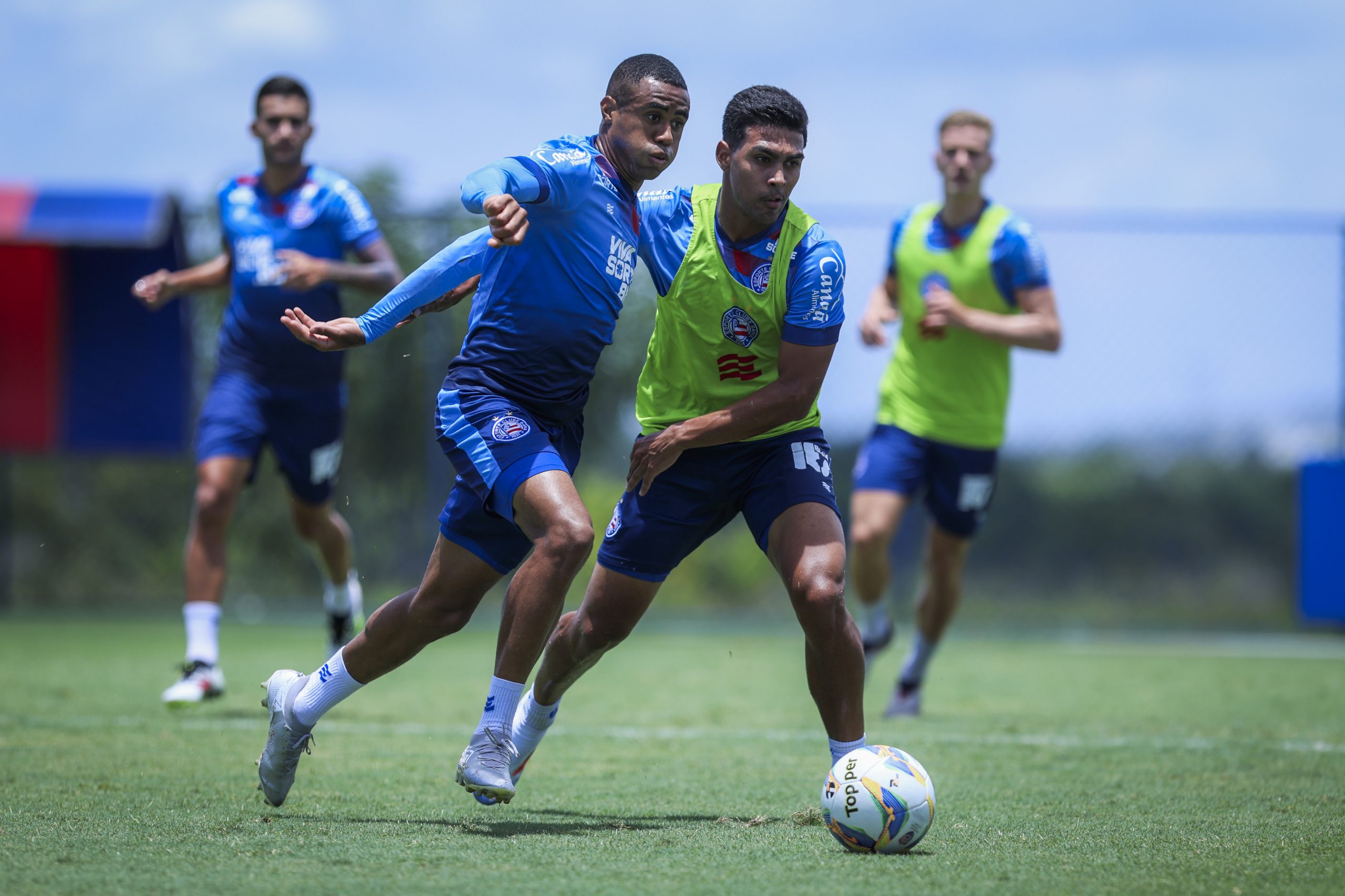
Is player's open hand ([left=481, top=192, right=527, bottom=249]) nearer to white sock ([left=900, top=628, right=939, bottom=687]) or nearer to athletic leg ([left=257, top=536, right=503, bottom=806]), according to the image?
athletic leg ([left=257, top=536, right=503, bottom=806])

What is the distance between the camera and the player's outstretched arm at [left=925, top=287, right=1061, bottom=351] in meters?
6.67

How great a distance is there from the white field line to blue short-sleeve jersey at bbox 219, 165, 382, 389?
5.80 ft

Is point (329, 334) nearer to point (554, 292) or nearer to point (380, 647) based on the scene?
point (554, 292)

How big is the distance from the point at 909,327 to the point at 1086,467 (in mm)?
5349

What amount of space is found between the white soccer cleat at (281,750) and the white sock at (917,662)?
3364mm

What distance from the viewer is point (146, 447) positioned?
11.7 meters

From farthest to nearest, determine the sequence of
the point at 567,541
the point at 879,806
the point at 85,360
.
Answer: the point at 85,360, the point at 567,541, the point at 879,806

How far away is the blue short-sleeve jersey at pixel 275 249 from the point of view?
6.93 meters

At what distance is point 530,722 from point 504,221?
1632mm

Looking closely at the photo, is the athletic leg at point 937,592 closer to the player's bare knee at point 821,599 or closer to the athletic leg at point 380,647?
the player's bare knee at point 821,599

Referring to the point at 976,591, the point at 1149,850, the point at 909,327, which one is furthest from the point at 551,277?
the point at 976,591

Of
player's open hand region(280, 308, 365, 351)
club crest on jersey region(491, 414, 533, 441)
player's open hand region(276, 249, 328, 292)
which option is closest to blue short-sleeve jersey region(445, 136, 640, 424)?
club crest on jersey region(491, 414, 533, 441)

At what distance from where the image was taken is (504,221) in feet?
12.3

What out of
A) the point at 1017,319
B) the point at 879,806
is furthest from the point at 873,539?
the point at 879,806
